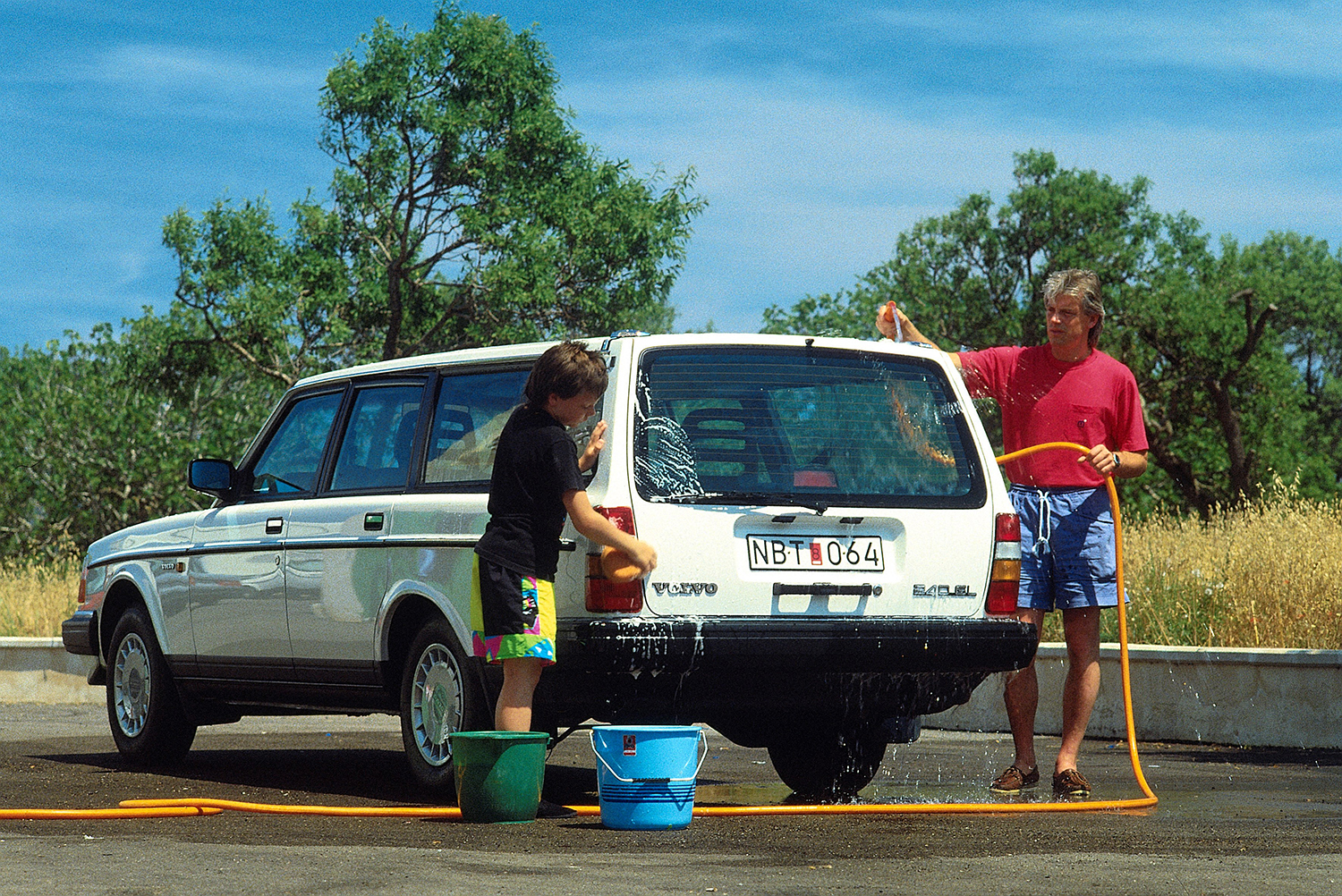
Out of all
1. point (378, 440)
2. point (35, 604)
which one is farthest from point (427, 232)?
point (378, 440)

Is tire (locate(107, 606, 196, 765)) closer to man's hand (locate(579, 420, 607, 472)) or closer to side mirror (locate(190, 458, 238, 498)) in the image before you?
side mirror (locate(190, 458, 238, 498))

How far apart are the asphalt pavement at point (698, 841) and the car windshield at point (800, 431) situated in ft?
4.14

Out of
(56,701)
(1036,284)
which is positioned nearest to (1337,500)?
(56,701)

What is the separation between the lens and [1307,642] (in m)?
11.8

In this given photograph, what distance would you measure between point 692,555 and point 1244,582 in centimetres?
729

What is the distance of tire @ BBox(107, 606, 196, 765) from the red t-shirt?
4.29 metres

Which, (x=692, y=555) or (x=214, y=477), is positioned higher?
(x=214, y=477)

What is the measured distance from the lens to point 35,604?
1886 cm

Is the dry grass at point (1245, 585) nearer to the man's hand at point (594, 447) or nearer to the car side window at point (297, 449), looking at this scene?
the car side window at point (297, 449)

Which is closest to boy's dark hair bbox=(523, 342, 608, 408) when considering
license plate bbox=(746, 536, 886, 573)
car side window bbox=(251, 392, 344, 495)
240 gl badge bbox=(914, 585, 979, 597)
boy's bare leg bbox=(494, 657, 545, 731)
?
license plate bbox=(746, 536, 886, 573)

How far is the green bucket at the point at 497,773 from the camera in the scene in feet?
20.6

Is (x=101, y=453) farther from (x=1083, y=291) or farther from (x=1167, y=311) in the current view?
(x=1083, y=291)

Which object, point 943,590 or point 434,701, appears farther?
point 434,701

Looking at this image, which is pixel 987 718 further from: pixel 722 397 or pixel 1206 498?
pixel 1206 498
